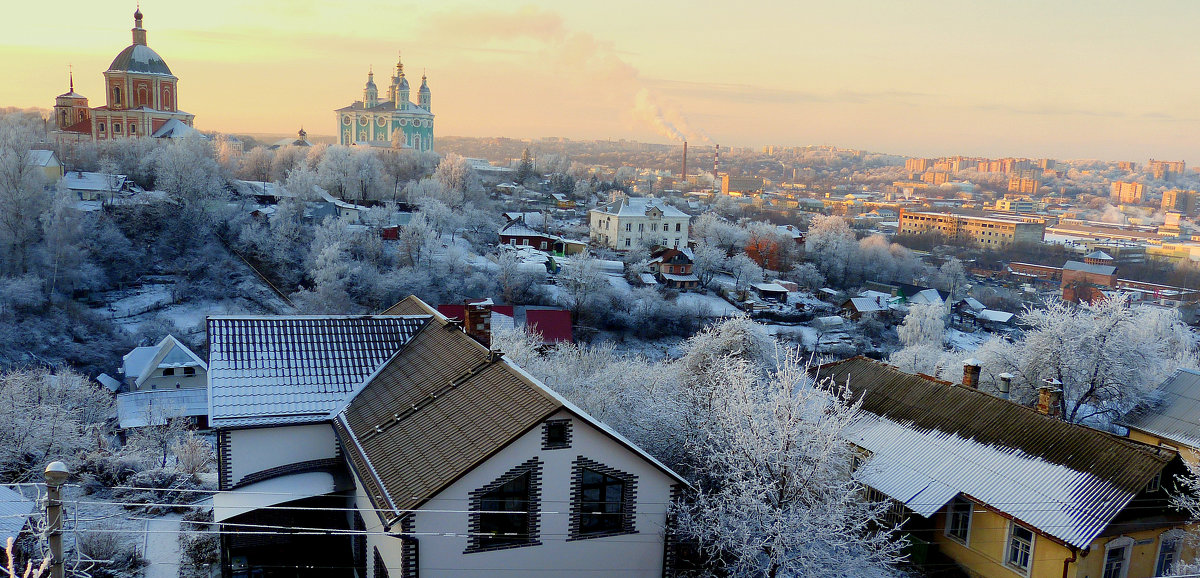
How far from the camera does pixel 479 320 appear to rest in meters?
13.1

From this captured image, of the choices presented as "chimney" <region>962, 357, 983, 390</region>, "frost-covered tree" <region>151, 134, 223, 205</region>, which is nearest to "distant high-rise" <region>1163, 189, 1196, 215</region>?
"frost-covered tree" <region>151, 134, 223, 205</region>

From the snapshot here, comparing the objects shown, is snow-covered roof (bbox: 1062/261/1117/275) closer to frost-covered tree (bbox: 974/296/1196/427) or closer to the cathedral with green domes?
frost-covered tree (bbox: 974/296/1196/427)

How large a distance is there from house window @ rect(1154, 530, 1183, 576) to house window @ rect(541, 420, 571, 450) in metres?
9.06

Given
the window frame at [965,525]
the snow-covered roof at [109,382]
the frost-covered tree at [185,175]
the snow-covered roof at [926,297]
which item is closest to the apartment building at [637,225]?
the snow-covered roof at [926,297]

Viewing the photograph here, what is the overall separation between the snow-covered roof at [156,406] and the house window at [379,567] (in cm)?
1644

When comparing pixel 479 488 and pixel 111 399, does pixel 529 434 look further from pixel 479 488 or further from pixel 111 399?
pixel 111 399

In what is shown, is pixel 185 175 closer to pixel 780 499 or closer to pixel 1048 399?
pixel 780 499

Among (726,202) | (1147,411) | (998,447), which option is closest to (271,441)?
(998,447)

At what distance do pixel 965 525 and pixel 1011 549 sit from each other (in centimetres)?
82

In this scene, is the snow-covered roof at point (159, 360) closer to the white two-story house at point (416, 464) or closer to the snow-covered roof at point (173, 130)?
the white two-story house at point (416, 464)

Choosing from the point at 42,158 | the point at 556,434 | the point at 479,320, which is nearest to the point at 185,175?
the point at 42,158

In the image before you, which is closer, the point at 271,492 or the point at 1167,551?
the point at 271,492

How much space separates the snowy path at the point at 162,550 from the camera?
37.0 ft

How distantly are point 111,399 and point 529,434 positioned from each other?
24401 mm
